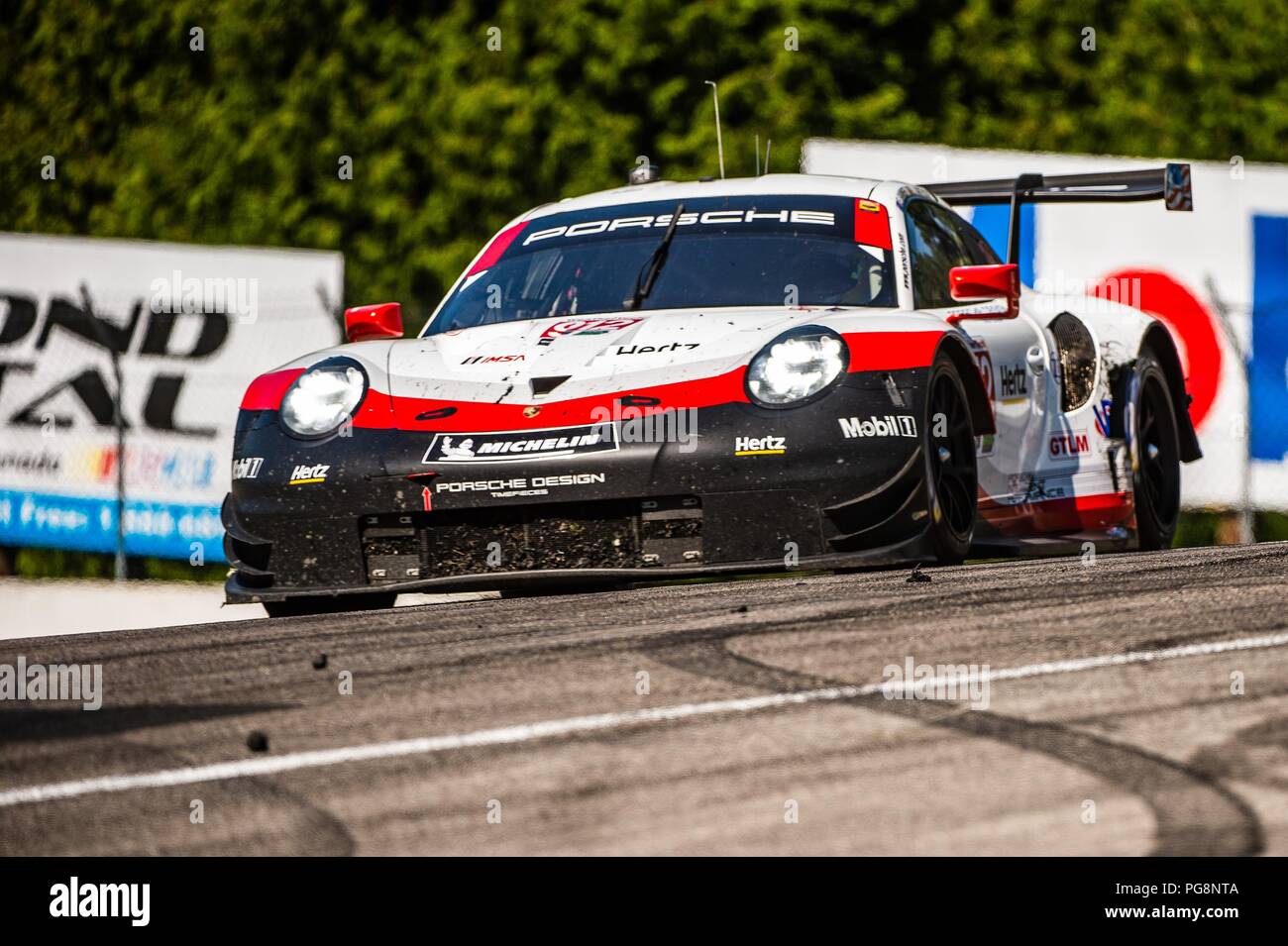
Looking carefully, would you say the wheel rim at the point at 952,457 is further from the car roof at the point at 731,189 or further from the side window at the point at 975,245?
the side window at the point at 975,245

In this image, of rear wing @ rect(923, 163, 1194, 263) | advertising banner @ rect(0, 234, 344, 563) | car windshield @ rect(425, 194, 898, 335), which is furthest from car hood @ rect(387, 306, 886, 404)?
advertising banner @ rect(0, 234, 344, 563)

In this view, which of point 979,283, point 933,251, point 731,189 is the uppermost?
point 731,189

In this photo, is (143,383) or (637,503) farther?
(143,383)

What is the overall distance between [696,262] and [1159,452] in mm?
2551

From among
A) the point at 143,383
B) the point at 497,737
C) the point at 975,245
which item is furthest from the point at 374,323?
the point at 143,383

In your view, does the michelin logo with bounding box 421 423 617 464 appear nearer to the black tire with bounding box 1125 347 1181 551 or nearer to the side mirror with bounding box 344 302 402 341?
the side mirror with bounding box 344 302 402 341

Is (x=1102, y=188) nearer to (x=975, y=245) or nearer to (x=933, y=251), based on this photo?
(x=975, y=245)

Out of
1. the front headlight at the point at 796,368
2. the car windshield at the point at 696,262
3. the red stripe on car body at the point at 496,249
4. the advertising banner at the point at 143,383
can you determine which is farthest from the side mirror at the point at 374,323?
the advertising banner at the point at 143,383

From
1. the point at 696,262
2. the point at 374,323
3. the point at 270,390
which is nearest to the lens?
the point at 270,390

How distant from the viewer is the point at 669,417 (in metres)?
6.00

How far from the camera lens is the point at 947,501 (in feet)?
21.2

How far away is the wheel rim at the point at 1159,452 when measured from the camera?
852cm

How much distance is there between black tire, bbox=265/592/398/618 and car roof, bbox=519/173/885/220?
1660 mm
